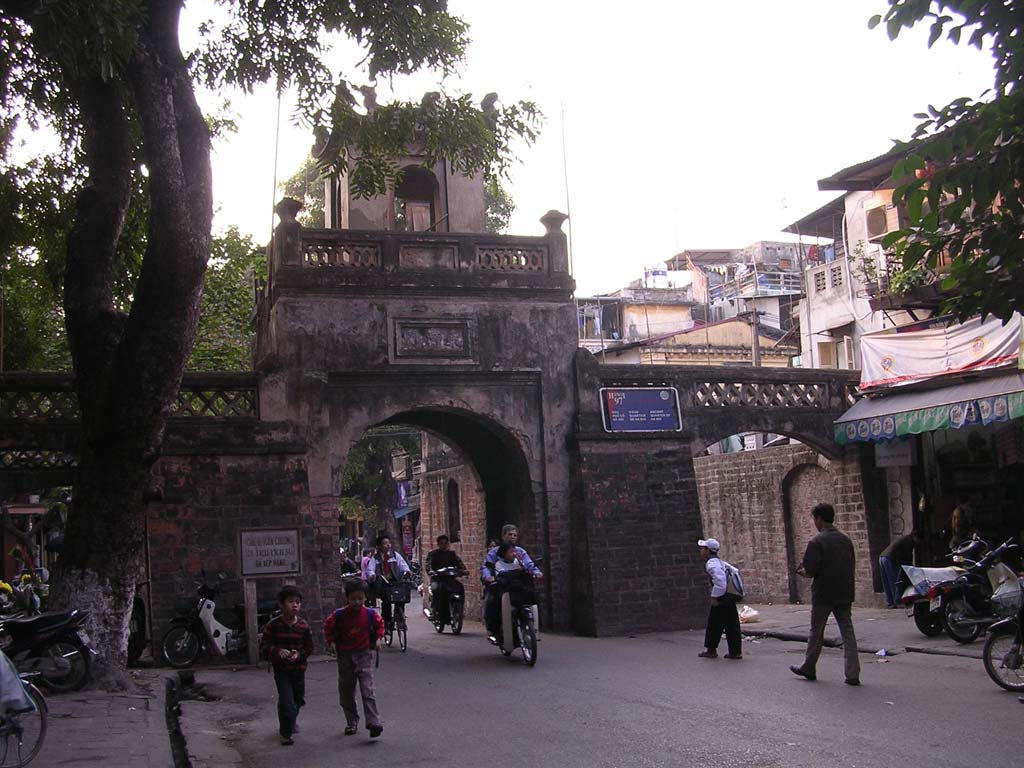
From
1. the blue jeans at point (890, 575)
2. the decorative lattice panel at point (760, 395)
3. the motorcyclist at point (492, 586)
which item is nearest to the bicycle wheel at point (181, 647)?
the motorcyclist at point (492, 586)

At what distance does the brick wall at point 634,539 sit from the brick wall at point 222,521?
3624 mm

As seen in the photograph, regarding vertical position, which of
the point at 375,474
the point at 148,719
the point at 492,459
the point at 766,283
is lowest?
the point at 148,719

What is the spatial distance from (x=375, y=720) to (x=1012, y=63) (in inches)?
232

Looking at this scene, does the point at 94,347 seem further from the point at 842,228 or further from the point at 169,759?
the point at 842,228

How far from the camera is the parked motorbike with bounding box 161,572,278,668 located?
1335 centimetres

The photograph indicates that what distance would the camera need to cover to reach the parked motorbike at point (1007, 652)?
8773mm

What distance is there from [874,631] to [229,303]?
15705mm

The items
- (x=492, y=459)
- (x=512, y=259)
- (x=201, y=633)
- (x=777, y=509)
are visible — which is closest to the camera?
(x=201, y=633)

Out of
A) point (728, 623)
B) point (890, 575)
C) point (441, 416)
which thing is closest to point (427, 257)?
point (441, 416)

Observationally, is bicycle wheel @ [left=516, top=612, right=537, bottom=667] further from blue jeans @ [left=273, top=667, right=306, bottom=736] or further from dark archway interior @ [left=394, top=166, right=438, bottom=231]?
dark archway interior @ [left=394, top=166, right=438, bottom=231]

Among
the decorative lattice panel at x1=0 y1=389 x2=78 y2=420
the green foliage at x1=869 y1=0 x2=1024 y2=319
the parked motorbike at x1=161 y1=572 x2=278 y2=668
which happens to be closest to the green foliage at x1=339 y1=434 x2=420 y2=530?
the decorative lattice panel at x1=0 y1=389 x2=78 y2=420

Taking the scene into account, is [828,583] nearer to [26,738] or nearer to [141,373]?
[141,373]

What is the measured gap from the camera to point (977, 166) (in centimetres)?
593

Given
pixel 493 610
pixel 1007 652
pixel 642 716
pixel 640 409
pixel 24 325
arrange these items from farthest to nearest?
1. pixel 24 325
2. pixel 640 409
3. pixel 493 610
4. pixel 1007 652
5. pixel 642 716
